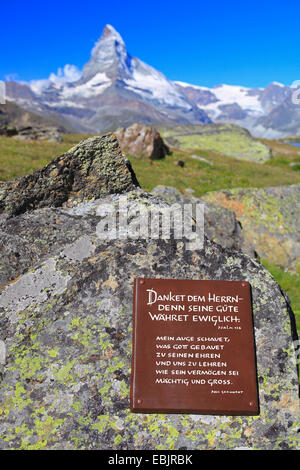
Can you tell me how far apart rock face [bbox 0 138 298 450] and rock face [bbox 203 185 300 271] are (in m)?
8.08

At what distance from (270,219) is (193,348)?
11161mm

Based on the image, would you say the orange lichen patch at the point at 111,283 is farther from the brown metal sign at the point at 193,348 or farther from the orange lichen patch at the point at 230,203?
the orange lichen patch at the point at 230,203

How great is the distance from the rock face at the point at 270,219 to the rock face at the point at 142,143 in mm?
19431

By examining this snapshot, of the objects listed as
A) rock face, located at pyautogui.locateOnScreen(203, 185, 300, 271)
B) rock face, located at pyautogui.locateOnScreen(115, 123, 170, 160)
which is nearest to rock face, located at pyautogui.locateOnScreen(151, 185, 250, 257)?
rock face, located at pyautogui.locateOnScreen(203, 185, 300, 271)

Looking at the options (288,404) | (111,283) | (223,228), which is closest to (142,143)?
(223,228)

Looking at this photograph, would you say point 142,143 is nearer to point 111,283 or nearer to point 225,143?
point 225,143

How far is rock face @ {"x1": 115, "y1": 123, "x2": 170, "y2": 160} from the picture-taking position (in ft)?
116

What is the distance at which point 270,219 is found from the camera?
15555mm

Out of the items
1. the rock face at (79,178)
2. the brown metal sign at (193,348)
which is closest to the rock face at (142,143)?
the rock face at (79,178)

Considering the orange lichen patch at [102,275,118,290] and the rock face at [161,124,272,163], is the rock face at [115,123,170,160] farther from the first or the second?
the orange lichen patch at [102,275,118,290]
